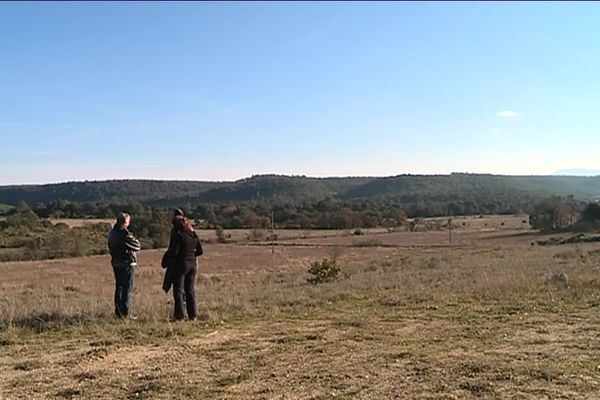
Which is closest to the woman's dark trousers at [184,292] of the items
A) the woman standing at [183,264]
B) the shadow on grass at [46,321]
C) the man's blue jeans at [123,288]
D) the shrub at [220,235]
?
the woman standing at [183,264]

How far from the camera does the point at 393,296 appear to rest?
12453 mm

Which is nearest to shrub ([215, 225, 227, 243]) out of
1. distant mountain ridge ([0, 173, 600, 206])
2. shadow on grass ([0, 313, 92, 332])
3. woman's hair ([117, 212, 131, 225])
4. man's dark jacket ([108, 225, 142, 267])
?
distant mountain ridge ([0, 173, 600, 206])

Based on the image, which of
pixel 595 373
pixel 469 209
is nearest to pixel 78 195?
pixel 469 209

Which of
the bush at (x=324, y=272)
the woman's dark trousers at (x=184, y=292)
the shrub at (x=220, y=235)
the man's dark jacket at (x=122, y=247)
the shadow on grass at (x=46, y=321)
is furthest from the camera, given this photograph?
the shrub at (x=220, y=235)

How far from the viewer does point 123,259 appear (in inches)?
405

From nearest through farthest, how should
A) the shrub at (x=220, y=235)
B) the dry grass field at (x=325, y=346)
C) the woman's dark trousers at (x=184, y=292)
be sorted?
1. the dry grass field at (x=325, y=346)
2. the woman's dark trousers at (x=184, y=292)
3. the shrub at (x=220, y=235)

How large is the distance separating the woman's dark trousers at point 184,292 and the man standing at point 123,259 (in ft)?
2.38

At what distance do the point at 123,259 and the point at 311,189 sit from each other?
11797 cm

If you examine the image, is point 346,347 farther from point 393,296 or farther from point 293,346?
point 393,296

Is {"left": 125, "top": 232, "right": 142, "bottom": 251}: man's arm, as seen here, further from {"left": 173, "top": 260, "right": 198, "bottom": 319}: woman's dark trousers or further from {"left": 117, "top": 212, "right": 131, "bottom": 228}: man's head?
{"left": 173, "top": 260, "right": 198, "bottom": 319}: woman's dark trousers

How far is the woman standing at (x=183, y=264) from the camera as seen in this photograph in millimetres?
10119

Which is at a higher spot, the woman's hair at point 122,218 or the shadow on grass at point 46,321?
the woman's hair at point 122,218

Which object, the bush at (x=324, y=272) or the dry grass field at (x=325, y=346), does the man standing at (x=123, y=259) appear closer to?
the dry grass field at (x=325, y=346)

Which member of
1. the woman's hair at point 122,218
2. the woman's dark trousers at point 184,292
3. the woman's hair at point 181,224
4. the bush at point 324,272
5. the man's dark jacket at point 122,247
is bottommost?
the bush at point 324,272
